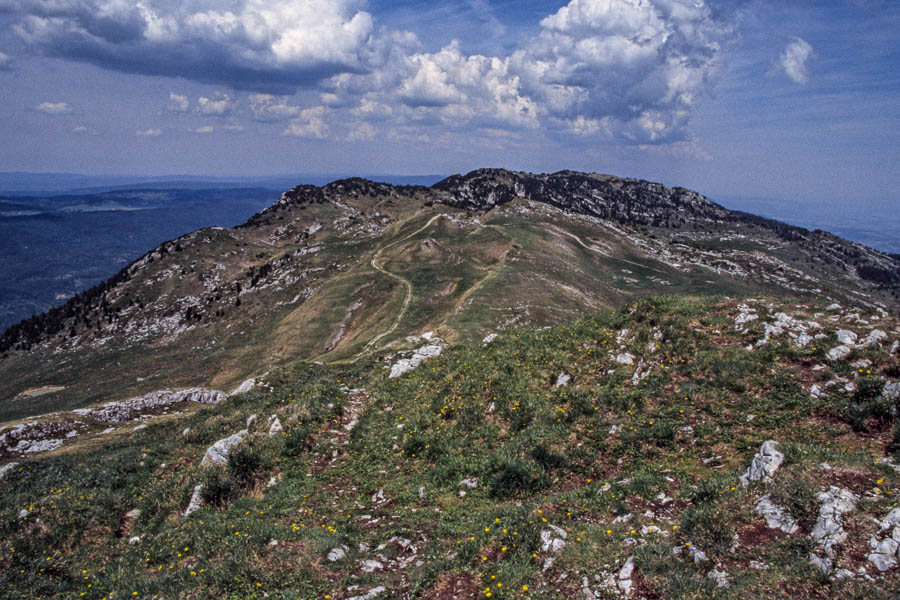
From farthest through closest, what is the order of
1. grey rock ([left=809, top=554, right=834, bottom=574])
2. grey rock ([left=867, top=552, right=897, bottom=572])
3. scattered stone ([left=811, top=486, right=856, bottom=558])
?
scattered stone ([left=811, top=486, right=856, bottom=558]) < grey rock ([left=809, top=554, right=834, bottom=574]) < grey rock ([left=867, top=552, right=897, bottom=572])

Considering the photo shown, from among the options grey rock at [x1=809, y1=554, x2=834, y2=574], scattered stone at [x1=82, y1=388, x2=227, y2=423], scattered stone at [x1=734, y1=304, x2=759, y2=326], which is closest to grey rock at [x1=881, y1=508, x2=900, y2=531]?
grey rock at [x1=809, y1=554, x2=834, y2=574]

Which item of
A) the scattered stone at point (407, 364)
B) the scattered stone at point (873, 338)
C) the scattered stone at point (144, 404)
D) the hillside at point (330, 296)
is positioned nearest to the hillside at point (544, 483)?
the scattered stone at point (873, 338)

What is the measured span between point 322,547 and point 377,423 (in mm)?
7826

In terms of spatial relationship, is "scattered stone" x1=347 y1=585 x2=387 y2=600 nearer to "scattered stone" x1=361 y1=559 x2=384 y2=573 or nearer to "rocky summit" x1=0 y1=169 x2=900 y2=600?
"rocky summit" x1=0 y1=169 x2=900 y2=600

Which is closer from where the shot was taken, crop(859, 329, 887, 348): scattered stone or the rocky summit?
the rocky summit

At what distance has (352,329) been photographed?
7219 centimetres

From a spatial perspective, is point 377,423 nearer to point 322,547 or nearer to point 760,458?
point 322,547

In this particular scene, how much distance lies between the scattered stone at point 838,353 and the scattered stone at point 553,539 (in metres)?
11.3

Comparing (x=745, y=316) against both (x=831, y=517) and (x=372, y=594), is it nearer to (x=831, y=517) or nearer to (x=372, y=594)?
(x=831, y=517)

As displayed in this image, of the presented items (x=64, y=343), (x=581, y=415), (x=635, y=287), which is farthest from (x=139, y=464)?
(x=64, y=343)

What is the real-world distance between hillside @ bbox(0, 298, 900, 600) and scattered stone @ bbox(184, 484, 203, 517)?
13 centimetres

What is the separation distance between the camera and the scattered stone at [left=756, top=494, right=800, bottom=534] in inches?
313

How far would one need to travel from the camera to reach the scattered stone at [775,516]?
313 inches

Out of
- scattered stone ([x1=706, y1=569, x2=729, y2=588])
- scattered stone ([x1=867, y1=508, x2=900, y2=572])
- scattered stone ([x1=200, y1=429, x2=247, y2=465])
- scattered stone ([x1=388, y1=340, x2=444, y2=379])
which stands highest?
scattered stone ([x1=867, y1=508, x2=900, y2=572])
